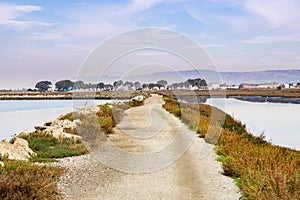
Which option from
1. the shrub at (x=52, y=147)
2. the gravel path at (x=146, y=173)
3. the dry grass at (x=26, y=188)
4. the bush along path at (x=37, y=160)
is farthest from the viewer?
the shrub at (x=52, y=147)

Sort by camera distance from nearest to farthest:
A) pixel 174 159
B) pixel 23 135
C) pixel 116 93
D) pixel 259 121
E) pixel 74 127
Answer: pixel 174 159, pixel 23 135, pixel 74 127, pixel 259 121, pixel 116 93

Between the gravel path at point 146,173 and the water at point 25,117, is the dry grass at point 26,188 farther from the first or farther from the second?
the water at point 25,117

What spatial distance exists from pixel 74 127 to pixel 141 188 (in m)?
11.0

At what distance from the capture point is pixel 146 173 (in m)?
10.8

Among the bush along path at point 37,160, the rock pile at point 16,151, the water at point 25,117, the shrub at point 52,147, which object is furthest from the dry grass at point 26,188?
the water at point 25,117

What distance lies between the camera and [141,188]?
8977 mm

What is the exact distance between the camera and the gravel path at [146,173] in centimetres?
849

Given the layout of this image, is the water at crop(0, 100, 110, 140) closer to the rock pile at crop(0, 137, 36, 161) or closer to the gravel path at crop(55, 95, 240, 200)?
the rock pile at crop(0, 137, 36, 161)

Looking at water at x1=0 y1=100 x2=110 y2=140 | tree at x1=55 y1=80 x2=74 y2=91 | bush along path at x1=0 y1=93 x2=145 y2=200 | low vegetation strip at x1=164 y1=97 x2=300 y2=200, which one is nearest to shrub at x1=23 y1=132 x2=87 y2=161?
bush along path at x1=0 y1=93 x2=145 y2=200

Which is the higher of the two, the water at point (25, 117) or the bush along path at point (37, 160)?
the bush along path at point (37, 160)

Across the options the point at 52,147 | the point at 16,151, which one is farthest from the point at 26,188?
the point at 52,147

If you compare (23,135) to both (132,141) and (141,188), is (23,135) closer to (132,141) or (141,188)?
(132,141)

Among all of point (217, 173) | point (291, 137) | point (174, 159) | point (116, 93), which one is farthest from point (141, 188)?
point (116, 93)

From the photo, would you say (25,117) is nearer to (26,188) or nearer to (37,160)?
(37,160)
